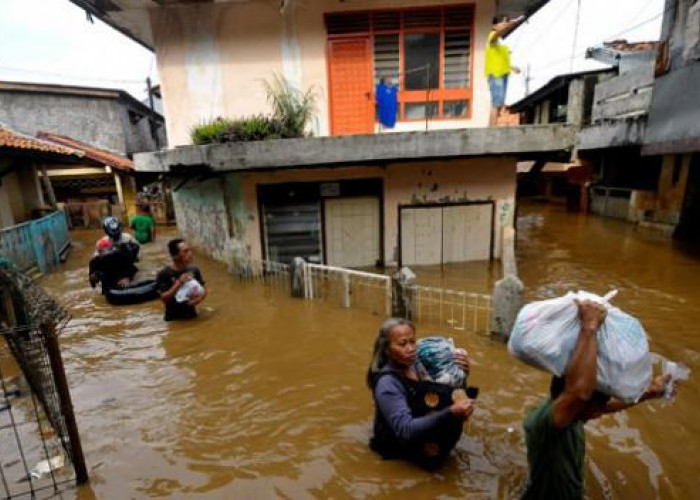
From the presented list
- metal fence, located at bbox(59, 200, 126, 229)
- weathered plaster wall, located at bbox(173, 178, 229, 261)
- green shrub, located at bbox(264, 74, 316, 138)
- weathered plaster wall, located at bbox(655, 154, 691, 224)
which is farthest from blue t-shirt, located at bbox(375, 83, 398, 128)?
metal fence, located at bbox(59, 200, 126, 229)

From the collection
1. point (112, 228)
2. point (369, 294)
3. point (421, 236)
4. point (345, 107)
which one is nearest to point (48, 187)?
point (112, 228)

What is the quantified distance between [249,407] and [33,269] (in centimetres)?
952

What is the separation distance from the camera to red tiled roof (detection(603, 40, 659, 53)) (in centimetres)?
2111

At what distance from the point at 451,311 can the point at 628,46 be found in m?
22.4

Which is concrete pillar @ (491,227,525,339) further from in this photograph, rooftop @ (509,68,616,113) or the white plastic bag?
rooftop @ (509,68,616,113)

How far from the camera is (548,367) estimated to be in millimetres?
1980

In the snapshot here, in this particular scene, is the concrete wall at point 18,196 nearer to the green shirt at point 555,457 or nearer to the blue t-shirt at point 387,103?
the blue t-shirt at point 387,103

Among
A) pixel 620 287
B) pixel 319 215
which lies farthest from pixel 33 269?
pixel 620 287

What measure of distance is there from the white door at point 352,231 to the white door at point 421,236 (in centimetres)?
74

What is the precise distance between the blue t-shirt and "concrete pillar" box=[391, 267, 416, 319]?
526 cm

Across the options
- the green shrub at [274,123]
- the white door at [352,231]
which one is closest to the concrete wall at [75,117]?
the green shrub at [274,123]

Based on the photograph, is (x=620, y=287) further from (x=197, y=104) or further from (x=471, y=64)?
Answer: (x=197, y=104)

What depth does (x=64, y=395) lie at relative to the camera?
3.12m

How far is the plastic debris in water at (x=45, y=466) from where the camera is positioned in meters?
3.62
